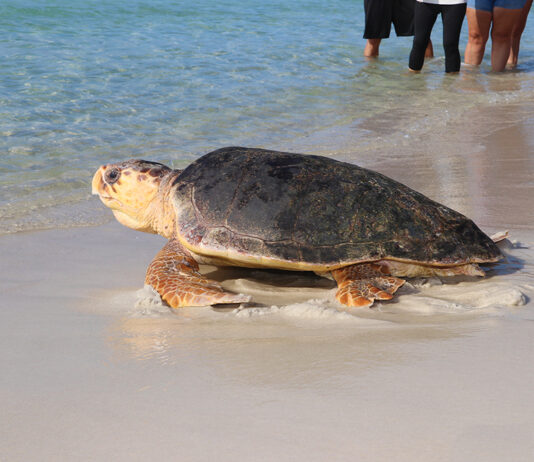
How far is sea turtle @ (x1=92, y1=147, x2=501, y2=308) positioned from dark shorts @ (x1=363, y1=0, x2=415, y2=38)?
733 cm

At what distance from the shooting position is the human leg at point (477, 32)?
8509mm

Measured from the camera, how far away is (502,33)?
884 centimetres

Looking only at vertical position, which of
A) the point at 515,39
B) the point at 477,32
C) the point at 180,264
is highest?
the point at 477,32

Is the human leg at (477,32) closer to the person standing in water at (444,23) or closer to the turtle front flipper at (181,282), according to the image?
the person standing in water at (444,23)

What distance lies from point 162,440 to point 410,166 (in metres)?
3.74

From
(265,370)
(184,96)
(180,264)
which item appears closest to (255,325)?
(265,370)

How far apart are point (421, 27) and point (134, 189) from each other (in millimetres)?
6284

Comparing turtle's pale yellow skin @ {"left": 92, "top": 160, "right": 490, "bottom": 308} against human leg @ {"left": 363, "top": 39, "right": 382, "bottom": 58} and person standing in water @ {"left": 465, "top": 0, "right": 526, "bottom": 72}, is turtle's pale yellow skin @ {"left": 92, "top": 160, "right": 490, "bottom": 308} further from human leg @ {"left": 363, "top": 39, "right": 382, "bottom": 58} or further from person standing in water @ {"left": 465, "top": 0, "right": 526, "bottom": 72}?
Answer: human leg @ {"left": 363, "top": 39, "right": 382, "bottom": 58}

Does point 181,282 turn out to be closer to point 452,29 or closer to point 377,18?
point 452,29

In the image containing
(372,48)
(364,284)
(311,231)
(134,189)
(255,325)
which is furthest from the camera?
(372,48)

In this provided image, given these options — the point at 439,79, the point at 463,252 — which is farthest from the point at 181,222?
the point at 439,79

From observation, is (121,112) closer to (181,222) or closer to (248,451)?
(181,222)

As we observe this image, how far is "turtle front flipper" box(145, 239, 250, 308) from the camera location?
8.21 feet

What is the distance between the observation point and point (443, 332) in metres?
2.10
